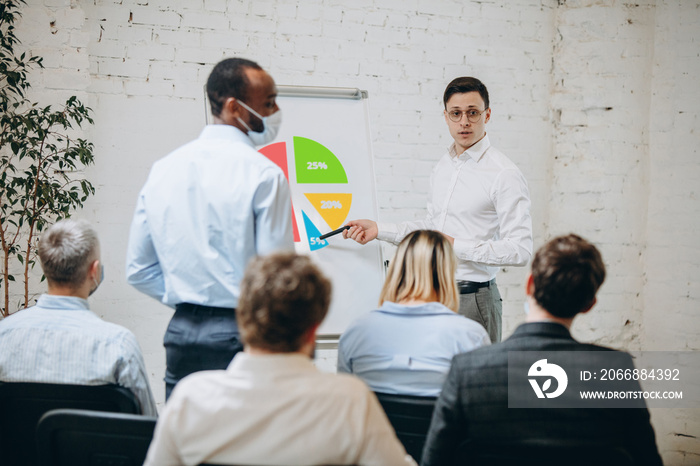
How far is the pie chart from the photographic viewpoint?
258 cm

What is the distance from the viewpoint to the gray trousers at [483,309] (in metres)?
2.59

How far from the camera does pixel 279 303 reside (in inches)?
40.7

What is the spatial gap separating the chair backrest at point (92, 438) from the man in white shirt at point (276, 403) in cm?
18

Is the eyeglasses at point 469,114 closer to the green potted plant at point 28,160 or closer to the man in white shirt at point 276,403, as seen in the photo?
the green potted plant at point 28,160

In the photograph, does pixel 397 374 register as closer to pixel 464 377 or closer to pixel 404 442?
pixel 404 442

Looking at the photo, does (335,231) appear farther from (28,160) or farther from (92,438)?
(28,160)

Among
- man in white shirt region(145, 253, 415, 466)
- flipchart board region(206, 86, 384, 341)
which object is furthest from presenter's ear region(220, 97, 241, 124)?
man in white shirt region(145, 253, 415, 466)

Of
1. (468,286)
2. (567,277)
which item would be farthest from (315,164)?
(567,277)

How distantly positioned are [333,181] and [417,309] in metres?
1.07

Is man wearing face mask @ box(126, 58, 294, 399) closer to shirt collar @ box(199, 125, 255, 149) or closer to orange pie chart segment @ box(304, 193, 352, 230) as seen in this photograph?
shirt collar @ box(199, 125, 255, 149)

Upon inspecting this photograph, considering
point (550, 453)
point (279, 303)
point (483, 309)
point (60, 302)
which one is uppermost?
point (279, 303)

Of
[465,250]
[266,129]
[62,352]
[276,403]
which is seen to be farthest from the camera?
[465,250]

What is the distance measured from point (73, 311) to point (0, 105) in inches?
62.4

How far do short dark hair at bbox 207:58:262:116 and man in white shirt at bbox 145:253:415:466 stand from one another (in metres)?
0.87
